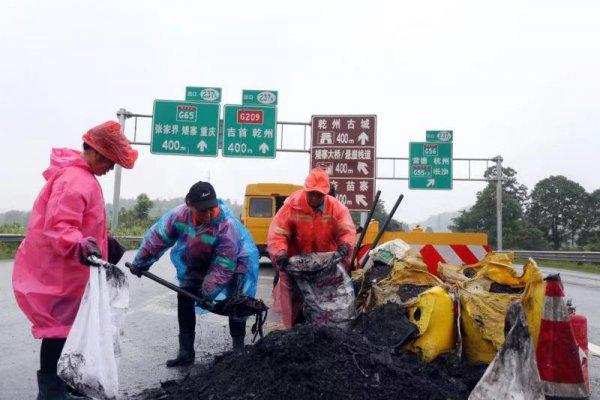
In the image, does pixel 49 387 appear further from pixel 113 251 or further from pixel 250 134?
pixel 250 134

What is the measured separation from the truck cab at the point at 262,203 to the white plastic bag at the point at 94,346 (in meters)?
11.6

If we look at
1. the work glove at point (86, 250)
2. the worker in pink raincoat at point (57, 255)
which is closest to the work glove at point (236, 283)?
the worker in pink raincoat at point (57, 255)

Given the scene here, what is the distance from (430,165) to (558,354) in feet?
54.7

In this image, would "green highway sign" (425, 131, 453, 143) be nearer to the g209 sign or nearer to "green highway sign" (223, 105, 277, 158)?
"green highway sign" (223, 105, 277, 158)

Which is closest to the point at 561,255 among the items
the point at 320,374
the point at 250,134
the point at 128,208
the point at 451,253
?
the point at 250,134

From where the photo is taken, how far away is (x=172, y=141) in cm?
1706

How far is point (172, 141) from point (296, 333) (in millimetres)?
14243

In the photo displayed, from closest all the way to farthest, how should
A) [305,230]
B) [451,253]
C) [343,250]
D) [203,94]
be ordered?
[343,250]
[305,230]
[451,253]
[203,94]

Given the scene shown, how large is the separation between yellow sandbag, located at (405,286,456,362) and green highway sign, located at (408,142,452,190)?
1568 cm

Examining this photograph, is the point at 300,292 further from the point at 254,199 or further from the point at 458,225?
the point at 458,225

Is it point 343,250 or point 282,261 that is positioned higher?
point 343,250

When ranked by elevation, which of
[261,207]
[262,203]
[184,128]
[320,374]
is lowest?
[320,374]

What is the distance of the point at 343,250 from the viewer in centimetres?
504

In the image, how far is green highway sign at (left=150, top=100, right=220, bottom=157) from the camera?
17.0 metres
